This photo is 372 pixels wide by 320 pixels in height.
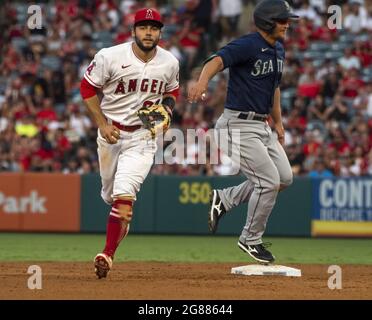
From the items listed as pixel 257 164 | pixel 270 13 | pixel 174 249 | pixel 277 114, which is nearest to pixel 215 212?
pixel 257 164

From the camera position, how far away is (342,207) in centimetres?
1594

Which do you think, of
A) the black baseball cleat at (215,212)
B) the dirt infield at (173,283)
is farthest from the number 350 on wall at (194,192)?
the black baseball cleat at (215,212)

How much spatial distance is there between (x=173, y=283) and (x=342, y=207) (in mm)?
7885

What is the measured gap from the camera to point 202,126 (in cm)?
1778

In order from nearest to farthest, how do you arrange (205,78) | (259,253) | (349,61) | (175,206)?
(205,78) → (259,253) → (175,206) → (349,61)

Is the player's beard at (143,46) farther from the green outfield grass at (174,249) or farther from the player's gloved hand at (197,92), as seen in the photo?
the green outfield grass at (174,249)

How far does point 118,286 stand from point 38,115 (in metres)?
10.9

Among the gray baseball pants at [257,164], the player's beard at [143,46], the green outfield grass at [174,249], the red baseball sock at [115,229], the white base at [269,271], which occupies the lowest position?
the green outfield grass at [174,249]

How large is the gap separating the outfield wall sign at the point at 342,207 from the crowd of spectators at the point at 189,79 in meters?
0.65

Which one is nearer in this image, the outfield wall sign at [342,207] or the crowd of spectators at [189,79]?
the outfield wall sign at [342,207]

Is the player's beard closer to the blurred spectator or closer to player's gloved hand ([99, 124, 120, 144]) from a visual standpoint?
player's gloved hand ([99, 124, 120, 144])

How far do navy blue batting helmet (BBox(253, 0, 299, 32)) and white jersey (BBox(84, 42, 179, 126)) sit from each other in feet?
2.75

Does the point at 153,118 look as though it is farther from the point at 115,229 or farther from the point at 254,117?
the point at 115,229

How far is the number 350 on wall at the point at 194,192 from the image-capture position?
639 inches
